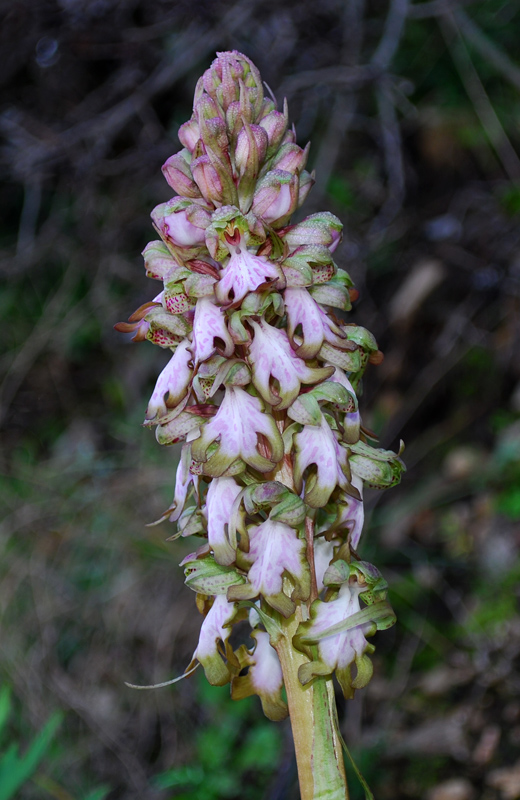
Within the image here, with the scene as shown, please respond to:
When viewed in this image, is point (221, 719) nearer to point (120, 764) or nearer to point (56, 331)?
point (120, 764)

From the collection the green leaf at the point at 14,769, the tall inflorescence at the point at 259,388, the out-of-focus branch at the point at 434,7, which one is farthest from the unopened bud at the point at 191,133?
the out-of-focus branch at the point at 434,7

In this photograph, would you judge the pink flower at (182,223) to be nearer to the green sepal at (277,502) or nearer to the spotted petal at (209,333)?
the spotted petal at (209,333)

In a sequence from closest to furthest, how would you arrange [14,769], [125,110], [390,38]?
[14,769] → [390,38] → [125,110]

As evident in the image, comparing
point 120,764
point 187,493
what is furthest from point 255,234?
point 120,764

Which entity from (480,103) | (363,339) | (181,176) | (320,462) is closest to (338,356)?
(363,339)

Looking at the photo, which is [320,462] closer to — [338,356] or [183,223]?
[338,356]

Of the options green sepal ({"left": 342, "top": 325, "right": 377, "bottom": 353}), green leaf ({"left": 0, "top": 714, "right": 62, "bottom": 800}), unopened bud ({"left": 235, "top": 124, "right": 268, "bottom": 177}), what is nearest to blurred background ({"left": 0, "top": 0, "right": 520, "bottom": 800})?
green leaf ({"left": 0, "top": 714, "right": 62, "bottom": 800})
